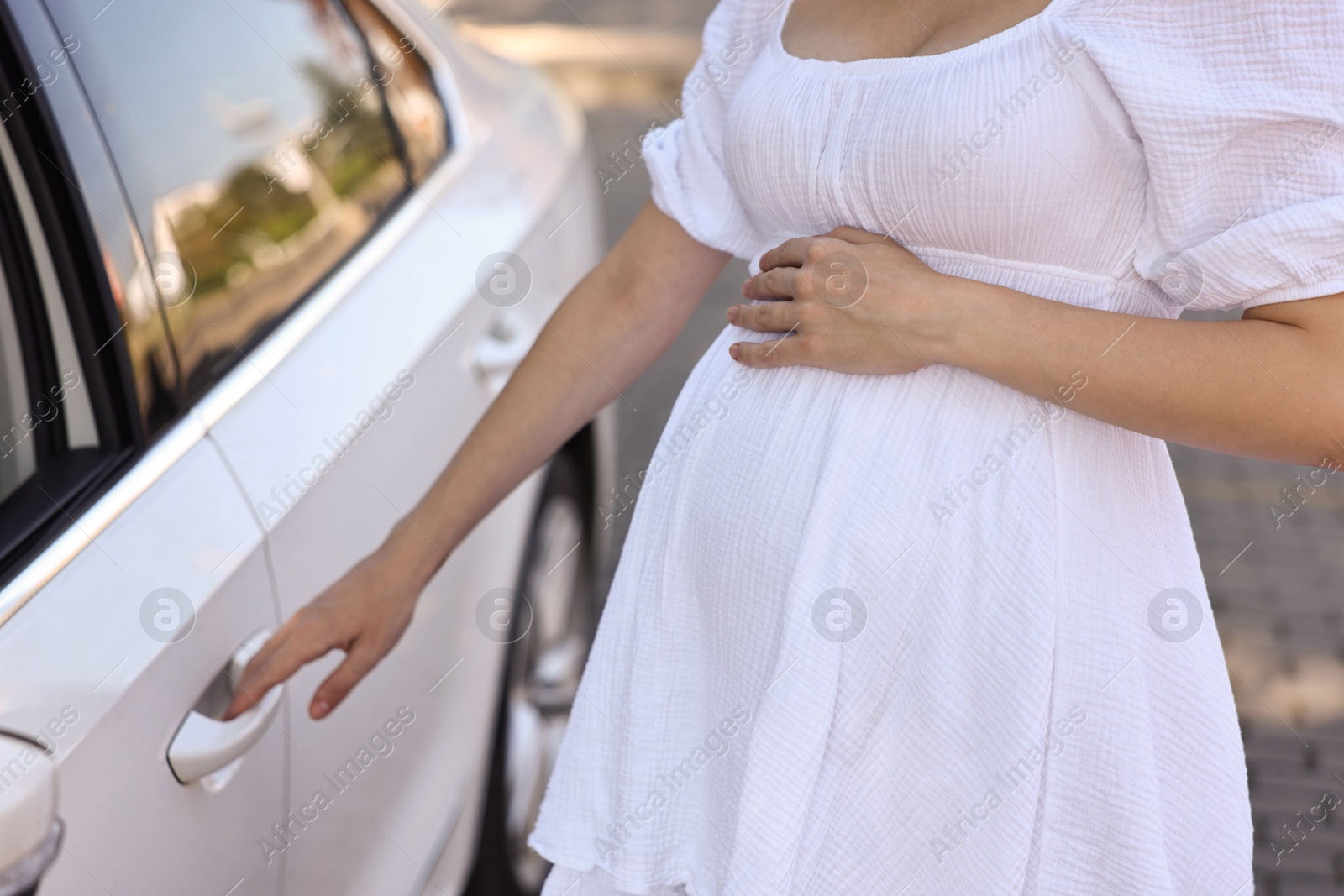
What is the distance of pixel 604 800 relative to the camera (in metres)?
1.53

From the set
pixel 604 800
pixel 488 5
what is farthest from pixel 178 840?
pixel 488 5

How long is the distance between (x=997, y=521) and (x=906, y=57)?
0.52 meters

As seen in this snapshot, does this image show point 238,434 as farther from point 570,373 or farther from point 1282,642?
point 1282,642

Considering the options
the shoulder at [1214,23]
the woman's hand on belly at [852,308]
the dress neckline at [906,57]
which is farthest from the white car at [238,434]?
the shoulder at [1214,23]

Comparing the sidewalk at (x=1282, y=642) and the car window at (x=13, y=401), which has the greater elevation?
the car window at (x=13, y=401)

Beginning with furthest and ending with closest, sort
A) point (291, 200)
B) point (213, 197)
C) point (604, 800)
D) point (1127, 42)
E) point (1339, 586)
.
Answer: point (1339, 586) < point (291, 200) < point (213, 197) < point (604, 800) < point (1127, 42)

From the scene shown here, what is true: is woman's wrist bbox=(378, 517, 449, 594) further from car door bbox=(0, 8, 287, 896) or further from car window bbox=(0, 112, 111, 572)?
car window bbox=(0, 112, 111, 572)

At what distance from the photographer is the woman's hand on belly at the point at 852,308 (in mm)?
1315

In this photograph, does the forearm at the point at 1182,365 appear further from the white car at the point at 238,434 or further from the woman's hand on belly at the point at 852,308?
the white car at the point at 238,434

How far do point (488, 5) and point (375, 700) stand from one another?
12935 millimetres

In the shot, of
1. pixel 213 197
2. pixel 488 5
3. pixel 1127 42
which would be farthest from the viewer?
pixel 488 5

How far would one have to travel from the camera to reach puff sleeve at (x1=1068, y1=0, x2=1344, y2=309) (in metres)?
1.15

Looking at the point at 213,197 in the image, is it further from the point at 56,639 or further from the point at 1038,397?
the point at 1038,397

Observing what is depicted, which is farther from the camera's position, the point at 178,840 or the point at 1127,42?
the point at 178,840
